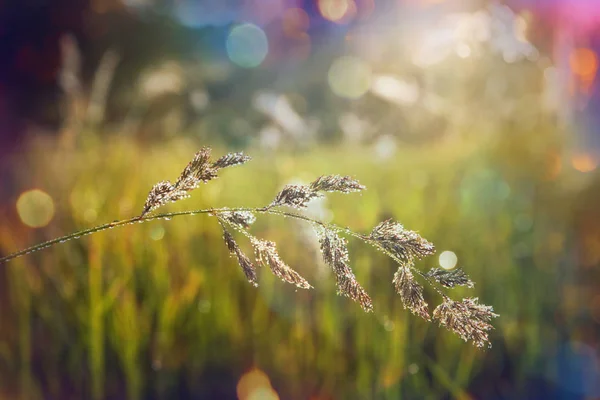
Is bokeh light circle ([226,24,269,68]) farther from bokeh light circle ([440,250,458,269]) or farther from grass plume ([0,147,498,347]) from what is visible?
grass plume ([0,147,498,347])

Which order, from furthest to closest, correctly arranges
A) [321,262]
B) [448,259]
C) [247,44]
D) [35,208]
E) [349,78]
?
1. [247,44]
2. [349,78]
3. [35,208]
4. [448,259]
5. [321,262]

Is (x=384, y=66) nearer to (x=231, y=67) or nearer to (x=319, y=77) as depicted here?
(x=319, y=77)

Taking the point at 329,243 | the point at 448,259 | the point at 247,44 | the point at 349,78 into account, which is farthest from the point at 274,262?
the point at 247,44

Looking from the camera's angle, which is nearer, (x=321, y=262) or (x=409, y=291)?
(x=409, y=291)

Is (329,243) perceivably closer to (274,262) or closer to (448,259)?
(274,262)

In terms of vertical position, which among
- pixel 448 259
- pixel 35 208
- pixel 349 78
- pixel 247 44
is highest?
pixel 247 44

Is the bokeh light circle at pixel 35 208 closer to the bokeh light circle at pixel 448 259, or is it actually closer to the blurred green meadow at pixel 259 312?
the blurred green meadow at pixel 259 312
